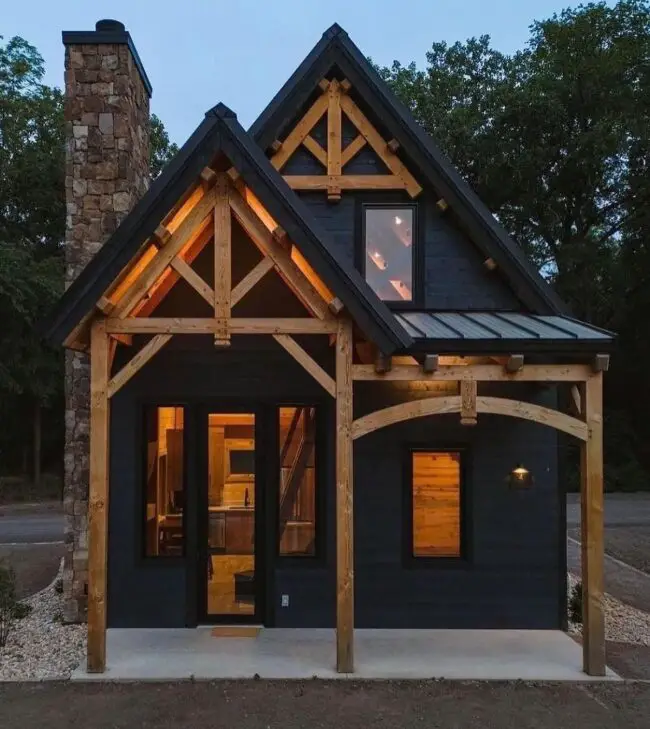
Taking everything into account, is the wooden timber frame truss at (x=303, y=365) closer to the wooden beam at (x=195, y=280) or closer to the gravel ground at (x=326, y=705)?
the wooden beam at (x=195, y=280)

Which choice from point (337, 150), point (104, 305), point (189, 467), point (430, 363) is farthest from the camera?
point (337, 150)

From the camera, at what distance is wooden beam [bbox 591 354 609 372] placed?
688 centimetres

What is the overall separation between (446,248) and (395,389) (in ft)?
6.69

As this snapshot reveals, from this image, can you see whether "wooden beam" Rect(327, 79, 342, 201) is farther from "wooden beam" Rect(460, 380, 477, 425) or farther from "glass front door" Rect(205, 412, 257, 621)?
"wooden beam" Rect(460, 380, 477, 425)

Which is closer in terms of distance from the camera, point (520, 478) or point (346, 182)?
point (520, 478)

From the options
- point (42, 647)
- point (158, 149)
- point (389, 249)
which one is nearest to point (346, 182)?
point (389, 249)

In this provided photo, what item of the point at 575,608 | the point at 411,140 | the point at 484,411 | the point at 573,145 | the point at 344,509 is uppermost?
the point at 573,145

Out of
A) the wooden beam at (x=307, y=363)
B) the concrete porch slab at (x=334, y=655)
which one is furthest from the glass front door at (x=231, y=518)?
the wooden beam at (x=307, y=363)

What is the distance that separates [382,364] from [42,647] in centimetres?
496

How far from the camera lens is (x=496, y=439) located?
8523mm

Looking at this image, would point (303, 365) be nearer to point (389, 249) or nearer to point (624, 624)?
point (389, 249)

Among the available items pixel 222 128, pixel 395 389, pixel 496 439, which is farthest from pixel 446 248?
pixel 222 128

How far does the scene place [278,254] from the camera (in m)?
6.79

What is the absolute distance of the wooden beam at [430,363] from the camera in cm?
681
